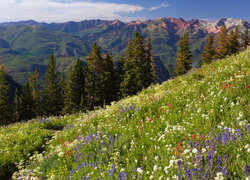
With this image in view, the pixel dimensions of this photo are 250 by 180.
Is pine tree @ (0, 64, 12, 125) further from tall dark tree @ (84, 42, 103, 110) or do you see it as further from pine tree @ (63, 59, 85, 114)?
tall dark tree @ (84, 42, 103, 110)

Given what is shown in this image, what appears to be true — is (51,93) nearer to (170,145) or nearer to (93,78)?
(93,78)

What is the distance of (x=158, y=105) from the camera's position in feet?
23.5

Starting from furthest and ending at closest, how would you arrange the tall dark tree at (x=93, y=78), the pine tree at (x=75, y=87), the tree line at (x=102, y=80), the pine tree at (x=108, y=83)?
the pine tree at (x=75, y=87) → the pine tree at (x=108, y=83) → the tree line at (x=102, y=80) → the tall dark tree at (x=93, y=78)

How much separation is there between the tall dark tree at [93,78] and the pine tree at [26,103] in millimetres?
20198

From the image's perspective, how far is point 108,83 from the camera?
4534cm

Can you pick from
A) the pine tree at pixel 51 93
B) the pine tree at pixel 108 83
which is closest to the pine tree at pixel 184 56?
the pine tree at pixel 108 83

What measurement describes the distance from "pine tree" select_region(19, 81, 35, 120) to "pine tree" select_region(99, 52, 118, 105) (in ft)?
78.0

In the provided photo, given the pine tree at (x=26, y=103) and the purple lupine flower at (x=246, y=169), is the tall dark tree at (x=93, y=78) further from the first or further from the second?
the purple lupine flower at (x=246, y=169)

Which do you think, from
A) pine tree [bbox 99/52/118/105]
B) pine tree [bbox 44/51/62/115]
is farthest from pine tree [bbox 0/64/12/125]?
pine tree [bbox 99/52/118/105]

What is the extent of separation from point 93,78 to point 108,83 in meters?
3.66

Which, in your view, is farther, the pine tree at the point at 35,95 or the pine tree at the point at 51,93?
the pine tree at the point at 35,95

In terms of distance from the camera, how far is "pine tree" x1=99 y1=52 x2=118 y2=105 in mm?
44625

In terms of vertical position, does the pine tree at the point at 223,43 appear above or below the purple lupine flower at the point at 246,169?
above

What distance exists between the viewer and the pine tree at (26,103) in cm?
5494
